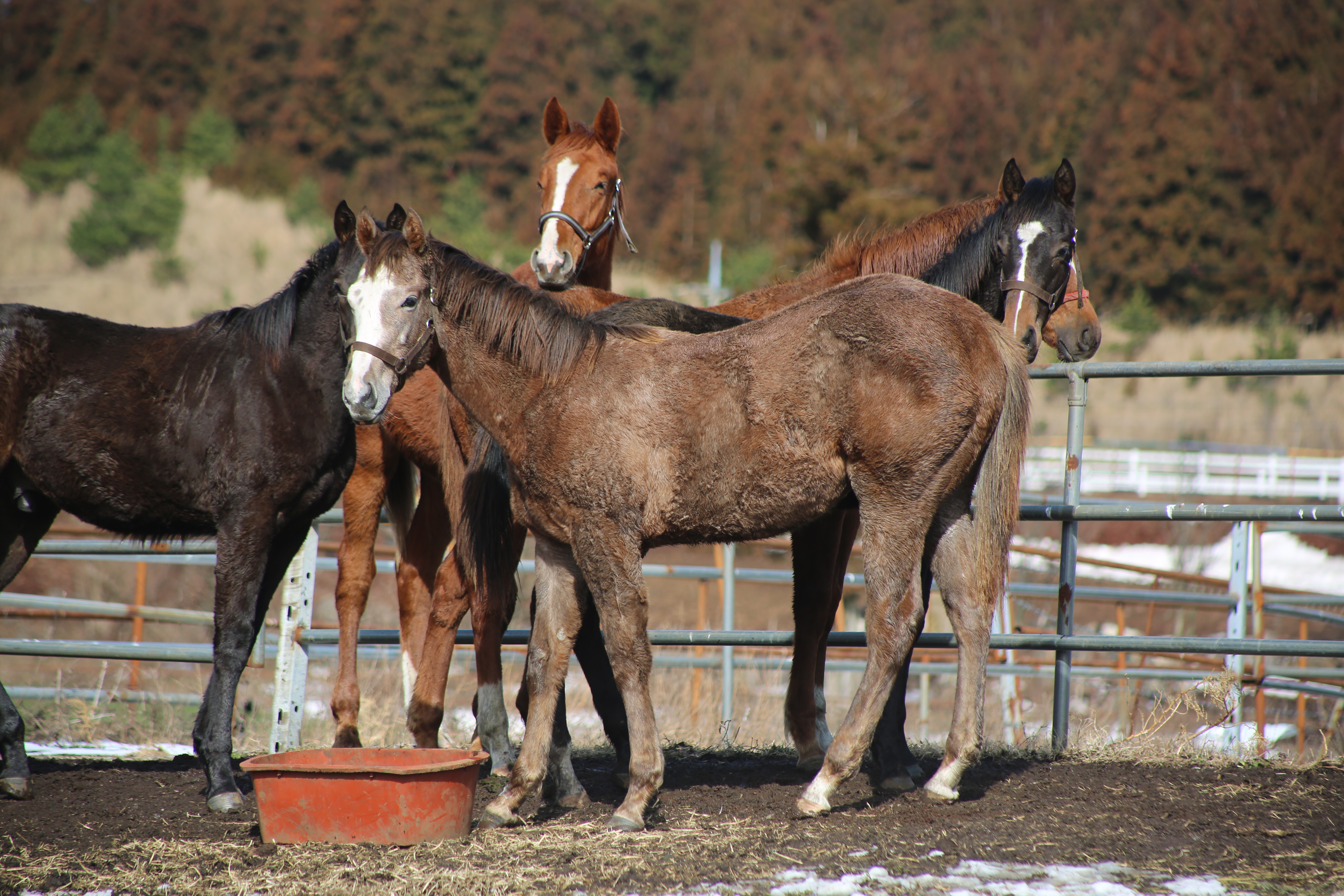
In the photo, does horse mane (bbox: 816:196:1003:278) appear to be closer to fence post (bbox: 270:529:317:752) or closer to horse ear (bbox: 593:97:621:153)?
horse ear (bbox: 593:97:621:153)

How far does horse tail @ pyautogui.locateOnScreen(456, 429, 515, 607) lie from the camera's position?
4277mm

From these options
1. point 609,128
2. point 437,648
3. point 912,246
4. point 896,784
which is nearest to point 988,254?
point 912,246

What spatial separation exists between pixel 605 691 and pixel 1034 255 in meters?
2.64

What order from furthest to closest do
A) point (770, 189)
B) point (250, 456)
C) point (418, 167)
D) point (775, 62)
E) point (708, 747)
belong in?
point (775, 62), point (418, 167), point (770, 189), point (708, 747), point (250, 456)

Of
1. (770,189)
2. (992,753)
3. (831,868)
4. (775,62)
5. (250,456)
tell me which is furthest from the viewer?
(775,62)

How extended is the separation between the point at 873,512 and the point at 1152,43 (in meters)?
47.1

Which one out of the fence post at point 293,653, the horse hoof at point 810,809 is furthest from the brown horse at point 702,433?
the fence post at point 293,653

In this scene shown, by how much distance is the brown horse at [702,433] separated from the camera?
3682mm

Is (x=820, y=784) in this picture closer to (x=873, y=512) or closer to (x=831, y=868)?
(x=831, y=868)

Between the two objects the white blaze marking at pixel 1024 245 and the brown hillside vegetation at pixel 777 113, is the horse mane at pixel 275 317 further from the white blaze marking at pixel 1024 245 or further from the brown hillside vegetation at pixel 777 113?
the brown hillside vegetation at pixel 777 113

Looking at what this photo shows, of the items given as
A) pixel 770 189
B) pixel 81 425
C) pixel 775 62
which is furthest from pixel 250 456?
pixel 775 62

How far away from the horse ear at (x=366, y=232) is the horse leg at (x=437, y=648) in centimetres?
149

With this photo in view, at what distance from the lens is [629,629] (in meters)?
3.71

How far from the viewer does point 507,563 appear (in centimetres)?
433
